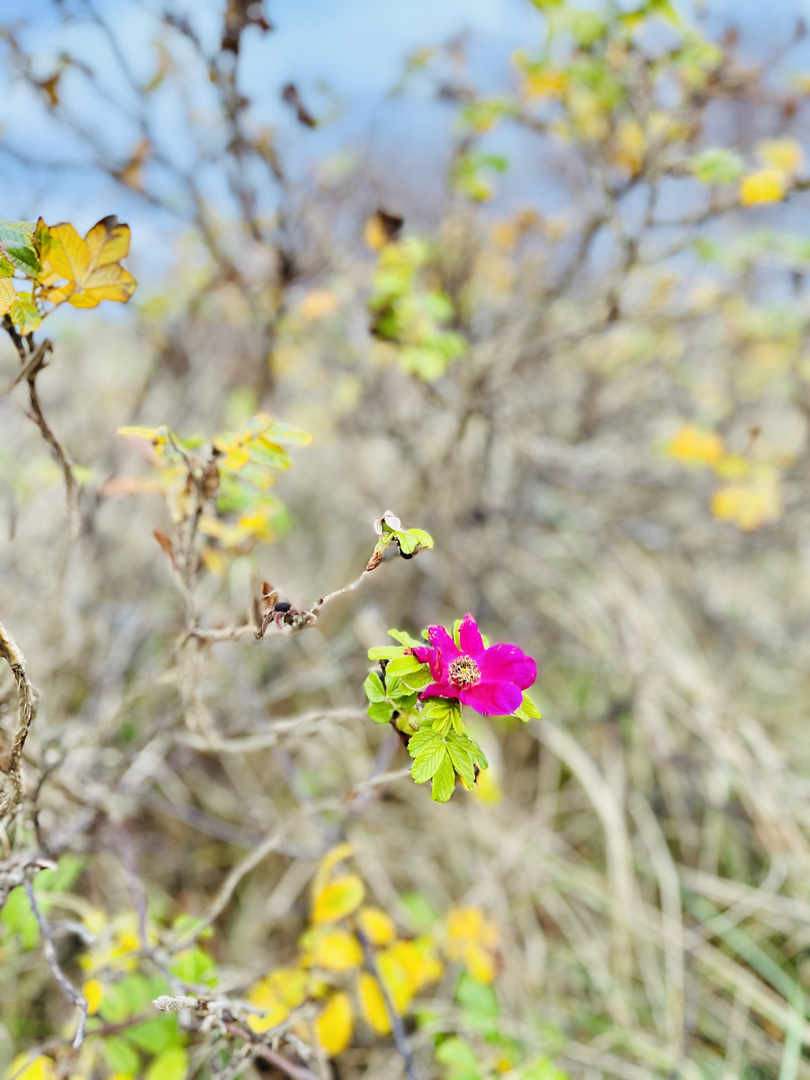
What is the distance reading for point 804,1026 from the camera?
126 centimetres

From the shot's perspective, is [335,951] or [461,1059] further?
[335,951]

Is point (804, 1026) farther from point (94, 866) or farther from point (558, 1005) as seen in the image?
point (94, 866)

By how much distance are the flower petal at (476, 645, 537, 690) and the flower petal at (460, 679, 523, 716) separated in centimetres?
1

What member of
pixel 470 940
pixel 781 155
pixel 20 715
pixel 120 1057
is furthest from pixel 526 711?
pixel 781 155

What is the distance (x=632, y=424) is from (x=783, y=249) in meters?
0.98

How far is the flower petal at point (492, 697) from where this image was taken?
570mm

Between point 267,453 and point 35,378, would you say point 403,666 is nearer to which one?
point 267,453

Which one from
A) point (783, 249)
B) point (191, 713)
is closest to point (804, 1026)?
point (191, 713)

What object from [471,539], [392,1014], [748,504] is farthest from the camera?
[471,539]

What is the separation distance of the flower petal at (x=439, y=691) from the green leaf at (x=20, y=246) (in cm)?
54

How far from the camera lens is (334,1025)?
41.7 inches

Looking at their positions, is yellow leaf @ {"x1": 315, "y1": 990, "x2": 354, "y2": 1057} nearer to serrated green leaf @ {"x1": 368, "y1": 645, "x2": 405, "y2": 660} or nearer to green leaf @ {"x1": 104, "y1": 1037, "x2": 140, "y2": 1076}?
green leaf @ {"x1": 104, "y1": 1037, "x2": 140, "y2": 1076}

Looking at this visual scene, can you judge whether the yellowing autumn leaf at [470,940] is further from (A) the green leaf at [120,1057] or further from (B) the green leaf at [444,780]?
(B) the green leaf at [444,780]

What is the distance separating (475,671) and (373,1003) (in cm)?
83
